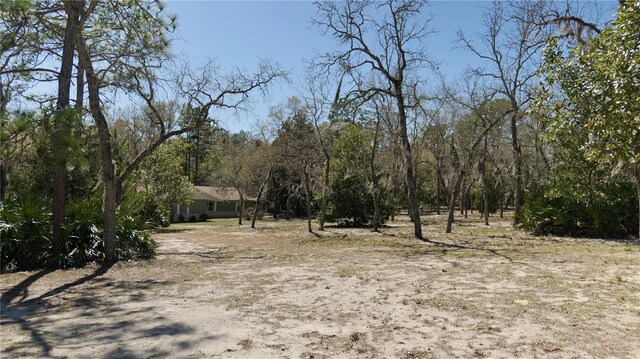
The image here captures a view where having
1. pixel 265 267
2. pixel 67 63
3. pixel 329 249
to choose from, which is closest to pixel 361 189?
pixel 329 249

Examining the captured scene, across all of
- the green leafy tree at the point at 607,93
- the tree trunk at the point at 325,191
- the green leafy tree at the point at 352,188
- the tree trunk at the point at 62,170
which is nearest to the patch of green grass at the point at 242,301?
the green leafy tree at the point at 607,93

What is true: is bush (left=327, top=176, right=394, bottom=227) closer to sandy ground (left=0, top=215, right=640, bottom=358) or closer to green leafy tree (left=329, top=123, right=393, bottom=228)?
green leafy tree (left=329, top=123, right=393, bottom=228)

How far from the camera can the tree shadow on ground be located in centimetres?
453

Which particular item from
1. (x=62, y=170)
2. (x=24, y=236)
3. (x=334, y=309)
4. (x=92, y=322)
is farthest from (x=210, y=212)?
(x=334, y=309)

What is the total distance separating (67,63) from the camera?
402 inches

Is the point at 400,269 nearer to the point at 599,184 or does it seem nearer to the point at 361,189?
the point at 599,184

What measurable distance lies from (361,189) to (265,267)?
14.9 m

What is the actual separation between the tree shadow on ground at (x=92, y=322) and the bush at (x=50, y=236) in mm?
1985

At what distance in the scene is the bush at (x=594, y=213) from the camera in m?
15.2

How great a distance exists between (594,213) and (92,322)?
15627mm

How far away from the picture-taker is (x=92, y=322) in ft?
18.4

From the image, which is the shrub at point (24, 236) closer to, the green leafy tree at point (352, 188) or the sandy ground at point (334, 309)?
the sandy ground at point (334, 309)

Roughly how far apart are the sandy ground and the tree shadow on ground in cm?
2

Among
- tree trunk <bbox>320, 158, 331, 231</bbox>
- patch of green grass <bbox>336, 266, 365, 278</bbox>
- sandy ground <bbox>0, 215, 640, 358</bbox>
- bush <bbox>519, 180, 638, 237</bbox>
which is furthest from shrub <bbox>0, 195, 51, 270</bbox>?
bush <bbox>519, 180, 638, 237</bbox>
